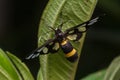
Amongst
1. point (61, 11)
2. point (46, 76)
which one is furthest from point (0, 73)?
point (61, 11)

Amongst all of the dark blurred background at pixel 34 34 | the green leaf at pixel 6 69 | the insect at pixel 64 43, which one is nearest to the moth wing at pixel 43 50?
the insect at pixel 64 43

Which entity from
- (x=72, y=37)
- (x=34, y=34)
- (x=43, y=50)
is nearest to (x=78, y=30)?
(x=72, y=37)

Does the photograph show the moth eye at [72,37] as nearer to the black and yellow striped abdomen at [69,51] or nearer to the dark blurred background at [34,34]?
the black and yellow striped abdomen at [69,51]

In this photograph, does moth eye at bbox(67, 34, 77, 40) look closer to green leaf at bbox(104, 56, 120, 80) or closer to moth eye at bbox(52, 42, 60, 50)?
moth eye at bbox(52, 42, 60, 50)

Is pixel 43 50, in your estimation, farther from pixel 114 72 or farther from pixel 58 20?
pixel 114 72

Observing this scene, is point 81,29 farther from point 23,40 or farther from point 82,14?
point 23,40

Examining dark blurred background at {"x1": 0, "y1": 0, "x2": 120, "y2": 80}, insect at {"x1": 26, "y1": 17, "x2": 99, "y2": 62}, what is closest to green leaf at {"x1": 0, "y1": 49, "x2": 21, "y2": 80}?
insect at {"x1": 26, "y1": 17, "x2": 99, "y2": 62}
